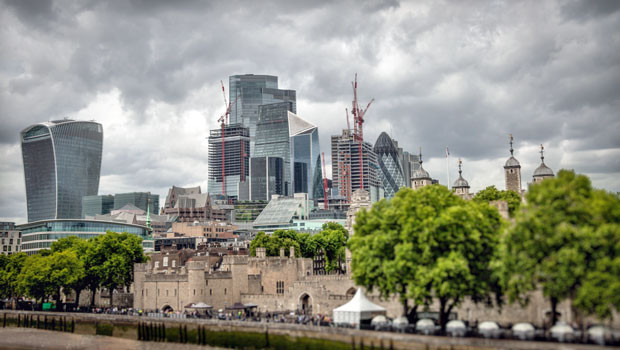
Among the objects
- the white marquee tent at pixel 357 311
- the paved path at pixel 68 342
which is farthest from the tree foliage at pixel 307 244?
the white marquee tent at pixel 357 311

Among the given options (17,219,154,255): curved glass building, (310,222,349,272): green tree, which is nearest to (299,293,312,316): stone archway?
(310,222,349,272): green tree

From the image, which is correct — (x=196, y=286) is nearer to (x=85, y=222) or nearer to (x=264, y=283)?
(x=264, y=283)

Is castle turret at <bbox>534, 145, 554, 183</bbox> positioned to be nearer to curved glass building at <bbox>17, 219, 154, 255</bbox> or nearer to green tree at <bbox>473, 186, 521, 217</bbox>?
green tree at <bbox>473, 186, 521, 217</bbox>

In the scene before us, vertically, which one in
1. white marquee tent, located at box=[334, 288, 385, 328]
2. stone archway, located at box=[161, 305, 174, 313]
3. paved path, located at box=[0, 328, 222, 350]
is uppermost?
white marquee tent, located at box=[334, 288, 385, 328]

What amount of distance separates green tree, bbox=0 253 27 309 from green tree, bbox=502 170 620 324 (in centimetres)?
8244

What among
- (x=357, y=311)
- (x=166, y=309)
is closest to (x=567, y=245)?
(x=357, y=311)

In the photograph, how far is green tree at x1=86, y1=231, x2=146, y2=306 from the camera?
96.1 m

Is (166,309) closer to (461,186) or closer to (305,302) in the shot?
(305,302)

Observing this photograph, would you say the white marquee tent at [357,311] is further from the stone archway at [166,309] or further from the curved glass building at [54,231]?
the curved glass building at [54,231]

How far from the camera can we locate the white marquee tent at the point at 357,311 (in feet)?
202

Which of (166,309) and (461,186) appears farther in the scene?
(461,186)

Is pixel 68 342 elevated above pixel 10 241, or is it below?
below

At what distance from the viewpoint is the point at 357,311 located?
61688 mm

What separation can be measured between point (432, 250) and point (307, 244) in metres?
75.5
